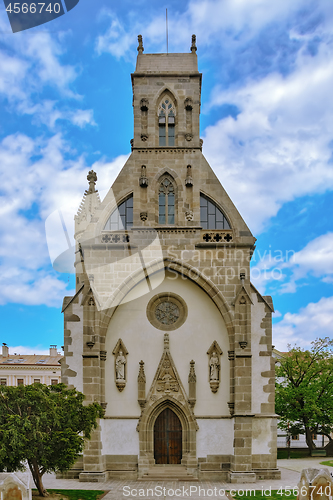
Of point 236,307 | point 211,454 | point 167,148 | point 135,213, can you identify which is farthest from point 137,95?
point 211,454

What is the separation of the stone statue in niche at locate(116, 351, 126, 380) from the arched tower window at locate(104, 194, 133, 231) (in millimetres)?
5956

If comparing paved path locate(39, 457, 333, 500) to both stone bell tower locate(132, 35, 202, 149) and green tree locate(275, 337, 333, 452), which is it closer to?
green tree locate(275, 337, 333, 452)

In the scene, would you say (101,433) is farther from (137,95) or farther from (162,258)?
(137,95)

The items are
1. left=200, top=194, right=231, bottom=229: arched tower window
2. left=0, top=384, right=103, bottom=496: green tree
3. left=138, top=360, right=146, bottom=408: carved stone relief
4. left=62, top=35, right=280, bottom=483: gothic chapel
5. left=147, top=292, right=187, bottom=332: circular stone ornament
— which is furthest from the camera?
left=200, top=194, right=231, bottom=229: arched tower window

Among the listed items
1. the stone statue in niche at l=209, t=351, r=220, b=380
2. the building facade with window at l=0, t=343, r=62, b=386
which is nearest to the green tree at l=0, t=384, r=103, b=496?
the stone statue in niche at l=209, t=351, r=220, b=380

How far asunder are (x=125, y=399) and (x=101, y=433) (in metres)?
1.75

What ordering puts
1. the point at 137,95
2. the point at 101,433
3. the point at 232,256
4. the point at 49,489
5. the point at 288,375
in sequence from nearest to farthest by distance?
the point at 49,489 → the point at 101,433 → the point at 232,256 → the point at 137,95 → the point at 288,375

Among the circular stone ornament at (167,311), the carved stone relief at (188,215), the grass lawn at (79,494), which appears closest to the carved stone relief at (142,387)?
the circular stone ornament at (167,311)

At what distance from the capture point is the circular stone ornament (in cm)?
2317

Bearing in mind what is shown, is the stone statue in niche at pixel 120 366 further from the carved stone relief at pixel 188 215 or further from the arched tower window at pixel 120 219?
the carved stone relief at pixel 188 215

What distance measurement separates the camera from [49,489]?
18.5 meters

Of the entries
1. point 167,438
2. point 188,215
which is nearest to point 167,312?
point 188,215

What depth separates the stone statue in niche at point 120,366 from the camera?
73.4 ft

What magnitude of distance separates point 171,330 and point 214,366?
254 cm
